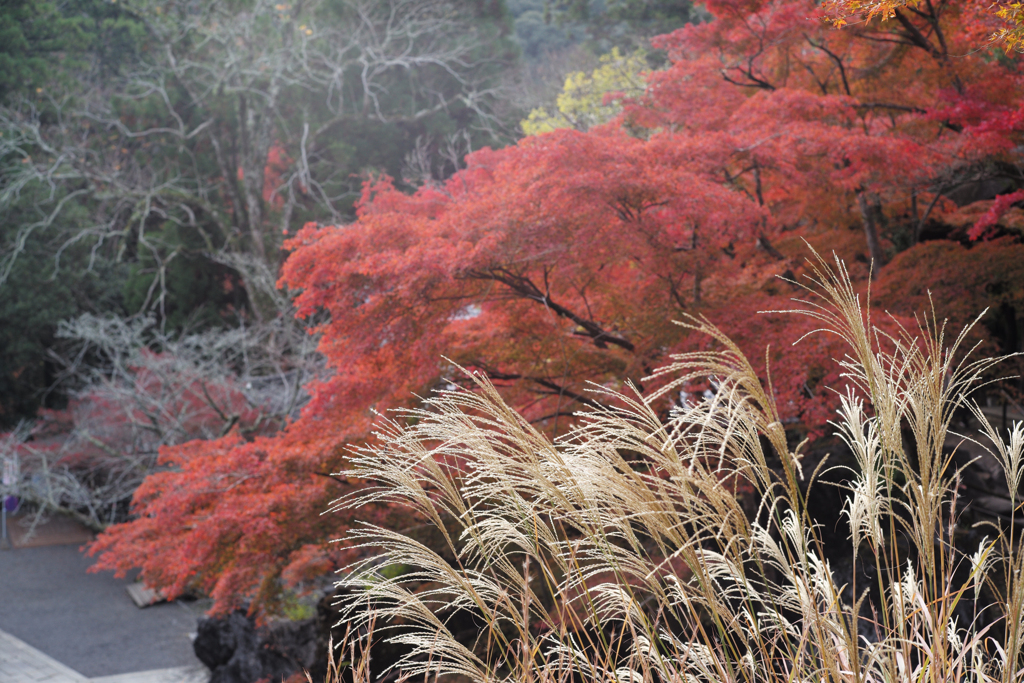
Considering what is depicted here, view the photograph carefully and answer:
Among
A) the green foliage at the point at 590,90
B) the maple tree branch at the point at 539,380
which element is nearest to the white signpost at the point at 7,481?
the maple tree branch at the point at 539,380

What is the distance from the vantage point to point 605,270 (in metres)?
5.37

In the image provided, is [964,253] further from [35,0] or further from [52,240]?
[35,0]

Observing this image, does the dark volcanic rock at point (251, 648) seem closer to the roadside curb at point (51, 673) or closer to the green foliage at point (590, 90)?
the roadside curb at point (51, 673)

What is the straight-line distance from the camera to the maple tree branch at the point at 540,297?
4.60 meters

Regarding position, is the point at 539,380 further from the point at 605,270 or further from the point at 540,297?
the point at 605,270

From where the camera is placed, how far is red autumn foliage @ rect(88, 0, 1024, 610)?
4336 millimetres

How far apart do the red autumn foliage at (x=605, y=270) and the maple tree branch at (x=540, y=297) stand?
0.02 meters

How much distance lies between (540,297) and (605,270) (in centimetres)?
84

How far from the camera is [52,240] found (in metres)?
13.5

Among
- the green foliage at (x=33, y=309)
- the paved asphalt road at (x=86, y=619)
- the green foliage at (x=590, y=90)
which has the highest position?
the green foliage at (x=590, y=90)

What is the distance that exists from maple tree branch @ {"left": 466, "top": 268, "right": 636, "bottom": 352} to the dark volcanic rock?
365 centimetres

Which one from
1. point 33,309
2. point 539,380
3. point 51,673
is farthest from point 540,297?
point 33,309

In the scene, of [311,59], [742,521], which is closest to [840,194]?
[742,521]

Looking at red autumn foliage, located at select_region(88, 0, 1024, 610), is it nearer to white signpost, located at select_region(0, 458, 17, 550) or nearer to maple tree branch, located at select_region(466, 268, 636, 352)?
maple tree branch, located at select_region(466, 268, 636, 352)
